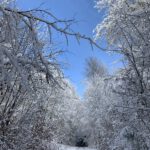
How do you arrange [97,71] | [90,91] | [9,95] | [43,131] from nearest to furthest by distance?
1. [9,95]
2. [43,131]
3. [90,91]
4. [97,71]

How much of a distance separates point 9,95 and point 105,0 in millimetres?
6668

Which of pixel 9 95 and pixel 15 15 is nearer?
pixel 15 15

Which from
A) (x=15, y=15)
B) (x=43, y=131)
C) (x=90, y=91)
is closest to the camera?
(x=15, y=15)

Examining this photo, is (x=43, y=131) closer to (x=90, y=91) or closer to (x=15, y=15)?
(x=15, y=15)

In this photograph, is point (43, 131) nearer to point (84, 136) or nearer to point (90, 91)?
point (90, 91)

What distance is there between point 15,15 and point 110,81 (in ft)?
33.4

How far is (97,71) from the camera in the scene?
165 feet

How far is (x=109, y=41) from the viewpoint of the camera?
14.5m

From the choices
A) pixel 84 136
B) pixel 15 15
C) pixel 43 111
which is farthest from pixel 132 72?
pixel 84 136

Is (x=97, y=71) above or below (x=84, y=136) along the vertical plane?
above

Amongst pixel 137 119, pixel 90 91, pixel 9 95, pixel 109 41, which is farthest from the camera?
pixel 90 91

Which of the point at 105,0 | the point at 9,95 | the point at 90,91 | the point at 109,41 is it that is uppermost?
the point at 90,91

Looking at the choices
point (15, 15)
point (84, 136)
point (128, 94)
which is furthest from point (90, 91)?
point (15, 15)

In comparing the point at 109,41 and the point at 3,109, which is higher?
the point at 109,41
